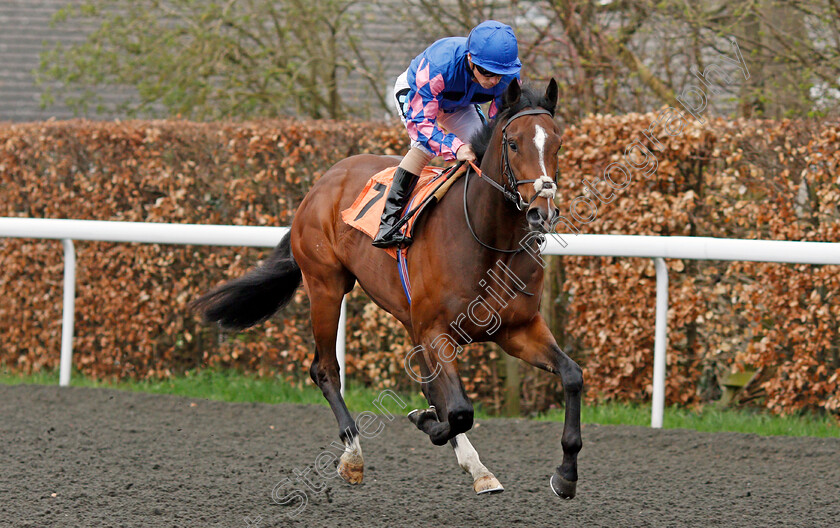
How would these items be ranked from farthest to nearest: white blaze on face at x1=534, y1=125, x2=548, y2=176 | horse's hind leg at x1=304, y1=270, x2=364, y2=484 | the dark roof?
1. the dark roof
2. horse's hind leg at x1=304, y1=270, x2=364, y2=484
3. white blaze on face at x1=534, y1=125, x2=548, y2=176

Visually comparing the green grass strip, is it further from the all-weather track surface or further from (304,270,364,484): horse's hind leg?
(304,270,364,484): horse's hind leg

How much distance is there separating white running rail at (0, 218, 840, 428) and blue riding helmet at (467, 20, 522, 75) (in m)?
1.22

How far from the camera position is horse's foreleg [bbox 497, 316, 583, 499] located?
339cm

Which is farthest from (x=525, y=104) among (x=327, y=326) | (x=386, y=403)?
(x=386, y=403)

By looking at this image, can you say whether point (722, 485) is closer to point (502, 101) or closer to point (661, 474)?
point (661, 474)

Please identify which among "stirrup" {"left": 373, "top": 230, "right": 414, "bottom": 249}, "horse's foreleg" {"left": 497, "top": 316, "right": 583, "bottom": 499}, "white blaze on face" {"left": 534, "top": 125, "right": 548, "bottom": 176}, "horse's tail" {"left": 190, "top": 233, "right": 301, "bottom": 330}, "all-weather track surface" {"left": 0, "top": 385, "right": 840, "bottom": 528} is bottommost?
"all-weather track surface" {"left": 0, "top": 385, "right": 840, "bottom": 528}

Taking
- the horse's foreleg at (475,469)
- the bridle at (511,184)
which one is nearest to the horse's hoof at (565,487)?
the horse's foreleg at (475,469)

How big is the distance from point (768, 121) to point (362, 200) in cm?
255

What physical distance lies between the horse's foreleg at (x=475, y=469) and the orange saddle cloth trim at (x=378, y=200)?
2.75ft

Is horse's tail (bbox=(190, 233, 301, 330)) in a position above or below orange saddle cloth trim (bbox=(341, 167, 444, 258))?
Answer: below

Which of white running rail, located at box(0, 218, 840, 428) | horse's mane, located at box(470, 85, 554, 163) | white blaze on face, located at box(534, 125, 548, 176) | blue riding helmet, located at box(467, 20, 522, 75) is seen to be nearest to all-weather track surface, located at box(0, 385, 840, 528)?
white running rail, located at box(0, 218, 840, 428)

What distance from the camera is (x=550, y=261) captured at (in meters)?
6.05

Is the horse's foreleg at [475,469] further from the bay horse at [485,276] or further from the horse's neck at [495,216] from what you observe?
the horse's neck at [495,216]

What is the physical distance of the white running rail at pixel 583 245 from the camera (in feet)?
16.0
